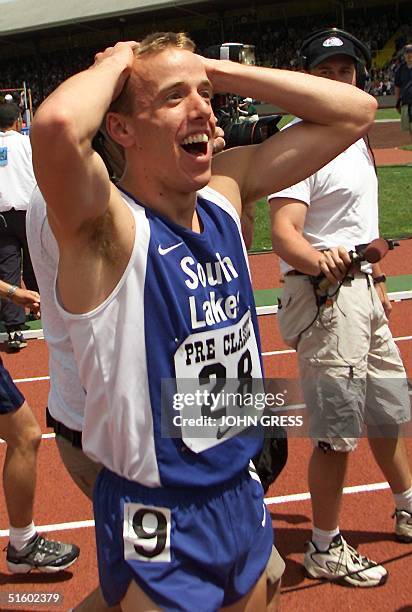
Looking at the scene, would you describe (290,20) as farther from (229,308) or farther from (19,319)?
(229,308)

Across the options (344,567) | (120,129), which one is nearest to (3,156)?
(344,567)

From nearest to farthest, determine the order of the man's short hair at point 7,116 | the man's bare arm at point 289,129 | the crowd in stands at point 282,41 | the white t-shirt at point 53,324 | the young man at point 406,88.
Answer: the man's bare arm at point 289,129 → the white t-shirt at point 53,324 → the man's short hair at point 7,116 → the young man at point 406,88 → the crowd in stands at point 282,41

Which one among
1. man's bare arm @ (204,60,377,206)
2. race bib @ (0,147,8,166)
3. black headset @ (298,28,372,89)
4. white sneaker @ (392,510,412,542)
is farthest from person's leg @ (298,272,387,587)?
race bib @ (0,147,8,166)

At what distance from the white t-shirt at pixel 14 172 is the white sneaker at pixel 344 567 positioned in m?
5.16

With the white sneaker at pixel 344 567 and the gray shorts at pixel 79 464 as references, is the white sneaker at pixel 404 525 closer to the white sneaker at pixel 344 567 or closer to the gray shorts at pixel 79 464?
the white sneaker at pixel 344 567

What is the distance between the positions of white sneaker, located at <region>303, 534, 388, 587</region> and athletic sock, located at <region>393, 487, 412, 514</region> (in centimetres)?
36

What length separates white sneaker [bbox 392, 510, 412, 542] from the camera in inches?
157

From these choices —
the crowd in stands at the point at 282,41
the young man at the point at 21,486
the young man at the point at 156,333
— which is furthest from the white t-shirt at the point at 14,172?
the crowd in stands at the point at 282,41

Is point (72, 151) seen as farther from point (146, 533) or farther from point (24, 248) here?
point (24, 248)

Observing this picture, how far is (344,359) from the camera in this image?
3.55 metres

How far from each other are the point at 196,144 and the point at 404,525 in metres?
2.52

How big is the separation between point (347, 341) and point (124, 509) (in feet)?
5.39

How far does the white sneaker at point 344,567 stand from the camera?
144 inches

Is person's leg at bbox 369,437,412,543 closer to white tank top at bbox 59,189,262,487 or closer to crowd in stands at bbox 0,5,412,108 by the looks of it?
white tank top at bbox 59,189,262,487
